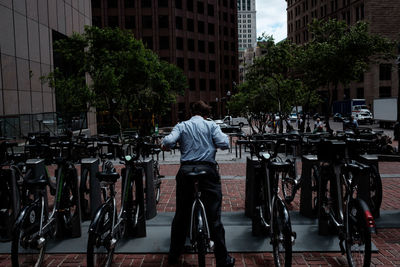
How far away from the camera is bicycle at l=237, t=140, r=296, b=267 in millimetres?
3809

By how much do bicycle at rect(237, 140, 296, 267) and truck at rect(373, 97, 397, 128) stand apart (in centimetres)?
3325

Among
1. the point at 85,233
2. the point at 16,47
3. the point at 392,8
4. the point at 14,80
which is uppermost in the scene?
the point at 392,8

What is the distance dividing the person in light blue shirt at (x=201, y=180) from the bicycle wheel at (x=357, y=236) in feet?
4.31

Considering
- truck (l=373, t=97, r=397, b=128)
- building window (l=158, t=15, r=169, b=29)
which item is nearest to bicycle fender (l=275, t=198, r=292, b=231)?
truck (l=373, t=97, r=397, b=128)

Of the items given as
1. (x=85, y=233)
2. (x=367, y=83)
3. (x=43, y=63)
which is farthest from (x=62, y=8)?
(x=367, y=83)

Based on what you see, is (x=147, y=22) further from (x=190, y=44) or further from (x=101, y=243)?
(x=101, y=243)

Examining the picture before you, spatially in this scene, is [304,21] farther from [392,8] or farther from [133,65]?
[133,65]

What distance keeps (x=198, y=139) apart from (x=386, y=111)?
3584cm

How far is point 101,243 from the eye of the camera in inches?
155

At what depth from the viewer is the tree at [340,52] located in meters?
15.2

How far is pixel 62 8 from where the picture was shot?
27031 mm

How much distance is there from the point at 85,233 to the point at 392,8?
67087 millimetres

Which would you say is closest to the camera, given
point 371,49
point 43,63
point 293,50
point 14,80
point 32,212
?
point 32,212

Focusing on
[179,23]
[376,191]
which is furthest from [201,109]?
[179,23]
